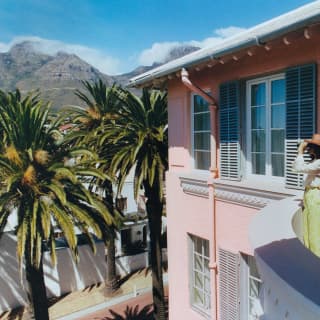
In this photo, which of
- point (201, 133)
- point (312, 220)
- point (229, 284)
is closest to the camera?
point (312, 220)

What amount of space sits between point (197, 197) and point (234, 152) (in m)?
1.83

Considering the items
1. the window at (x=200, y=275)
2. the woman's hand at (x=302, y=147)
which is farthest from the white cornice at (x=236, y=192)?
the woman's hand at (x=302, y=147)

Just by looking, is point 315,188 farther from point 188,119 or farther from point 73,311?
point 73,311

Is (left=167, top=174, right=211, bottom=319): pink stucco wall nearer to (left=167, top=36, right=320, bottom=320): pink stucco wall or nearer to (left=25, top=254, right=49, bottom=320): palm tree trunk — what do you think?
(left=167, top=36, right=320, bottom=320): pink stucco wall

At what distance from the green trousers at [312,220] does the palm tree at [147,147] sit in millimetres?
9674

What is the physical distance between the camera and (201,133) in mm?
9305

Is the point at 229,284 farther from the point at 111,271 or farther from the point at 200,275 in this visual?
the point at 111,271

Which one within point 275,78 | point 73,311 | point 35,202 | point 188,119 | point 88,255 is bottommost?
point 73,311

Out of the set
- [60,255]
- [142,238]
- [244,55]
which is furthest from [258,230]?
[142,238]

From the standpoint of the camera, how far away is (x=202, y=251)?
31.0 feet

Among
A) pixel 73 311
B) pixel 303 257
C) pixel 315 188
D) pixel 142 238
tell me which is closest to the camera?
pixel 303 257

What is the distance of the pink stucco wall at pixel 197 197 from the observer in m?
6.67

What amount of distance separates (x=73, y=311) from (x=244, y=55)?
16.5 m

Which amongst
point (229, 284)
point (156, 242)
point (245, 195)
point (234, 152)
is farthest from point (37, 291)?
point (234, 152)
